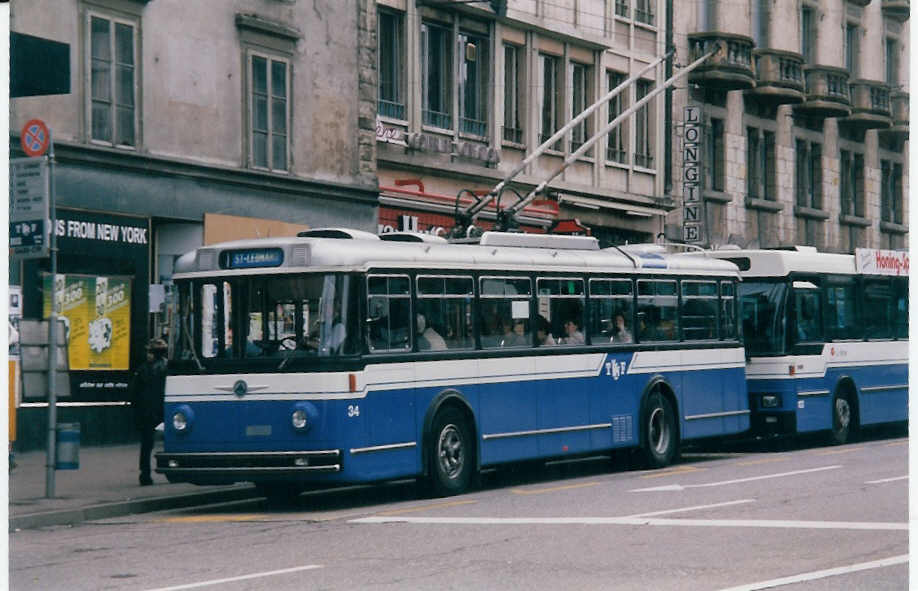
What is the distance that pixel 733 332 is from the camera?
25203 millimetres

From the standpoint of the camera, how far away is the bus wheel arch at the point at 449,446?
1881 centimetres

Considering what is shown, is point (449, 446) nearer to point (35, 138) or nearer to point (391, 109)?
point (35, 138)

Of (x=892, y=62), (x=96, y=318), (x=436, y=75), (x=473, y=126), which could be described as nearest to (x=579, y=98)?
(x=473, y=126)

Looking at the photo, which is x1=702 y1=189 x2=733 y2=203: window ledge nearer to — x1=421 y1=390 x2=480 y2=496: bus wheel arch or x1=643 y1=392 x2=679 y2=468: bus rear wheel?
x1=643 y1=392 x2=679 y2=468: bus rear wheel

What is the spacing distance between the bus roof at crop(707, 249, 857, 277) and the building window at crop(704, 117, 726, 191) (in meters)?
17.5

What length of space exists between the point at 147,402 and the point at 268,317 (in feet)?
9.75

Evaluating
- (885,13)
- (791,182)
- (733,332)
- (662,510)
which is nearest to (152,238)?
(733,332)

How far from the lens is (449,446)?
756 inches

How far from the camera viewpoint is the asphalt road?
1186 centimetres

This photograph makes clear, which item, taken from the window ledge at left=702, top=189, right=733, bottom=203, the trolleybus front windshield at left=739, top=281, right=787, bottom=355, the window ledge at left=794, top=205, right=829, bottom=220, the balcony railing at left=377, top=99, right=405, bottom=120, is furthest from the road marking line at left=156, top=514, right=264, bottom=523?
the window ledge at left=794, top=205, right=829, bottom=220

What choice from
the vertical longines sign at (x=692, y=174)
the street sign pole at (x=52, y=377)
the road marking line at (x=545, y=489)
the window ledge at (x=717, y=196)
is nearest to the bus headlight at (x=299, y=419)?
the street sign pole at (x=52, y=377)

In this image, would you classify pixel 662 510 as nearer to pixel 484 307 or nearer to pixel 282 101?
pixel 484 307

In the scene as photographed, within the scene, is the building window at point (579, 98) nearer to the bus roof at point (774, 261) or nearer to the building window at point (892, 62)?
the bus roof at point (774, 261)

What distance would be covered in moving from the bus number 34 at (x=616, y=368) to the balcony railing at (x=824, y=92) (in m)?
27.5
